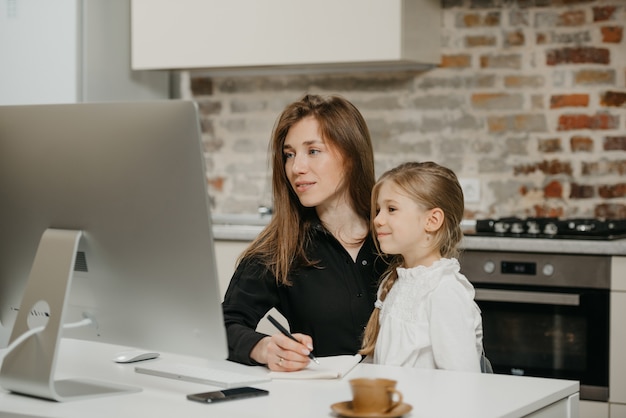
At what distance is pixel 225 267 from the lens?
377 cm

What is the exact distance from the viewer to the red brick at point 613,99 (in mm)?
3686

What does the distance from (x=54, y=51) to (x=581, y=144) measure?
2.16 metres

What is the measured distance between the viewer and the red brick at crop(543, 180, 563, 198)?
3.78 meters

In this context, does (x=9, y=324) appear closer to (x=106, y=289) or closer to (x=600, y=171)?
(x=106, y=289)

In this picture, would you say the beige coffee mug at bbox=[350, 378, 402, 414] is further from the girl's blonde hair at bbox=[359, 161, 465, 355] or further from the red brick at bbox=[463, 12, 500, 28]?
the red brick at bbox=[463, 12, 500, 28]

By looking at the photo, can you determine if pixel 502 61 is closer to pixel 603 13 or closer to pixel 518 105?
pixel 518 105

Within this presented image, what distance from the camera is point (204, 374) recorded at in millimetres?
1822

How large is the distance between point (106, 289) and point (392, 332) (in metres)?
0.67

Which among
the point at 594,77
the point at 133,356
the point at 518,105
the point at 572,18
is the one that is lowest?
the point at 133,356

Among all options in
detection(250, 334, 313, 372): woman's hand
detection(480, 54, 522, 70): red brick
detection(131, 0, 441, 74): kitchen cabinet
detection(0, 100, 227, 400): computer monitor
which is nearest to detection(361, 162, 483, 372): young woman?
detection(250, 334, 313, 372): woman's hand

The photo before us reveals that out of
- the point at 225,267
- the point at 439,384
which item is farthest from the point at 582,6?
the point at 439,384

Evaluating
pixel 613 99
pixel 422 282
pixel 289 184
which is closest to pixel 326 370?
pixel 422 282

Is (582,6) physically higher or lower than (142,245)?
→ higher

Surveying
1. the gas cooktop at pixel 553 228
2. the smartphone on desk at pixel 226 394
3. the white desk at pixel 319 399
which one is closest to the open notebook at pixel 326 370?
the white desk at pixel 319 399
